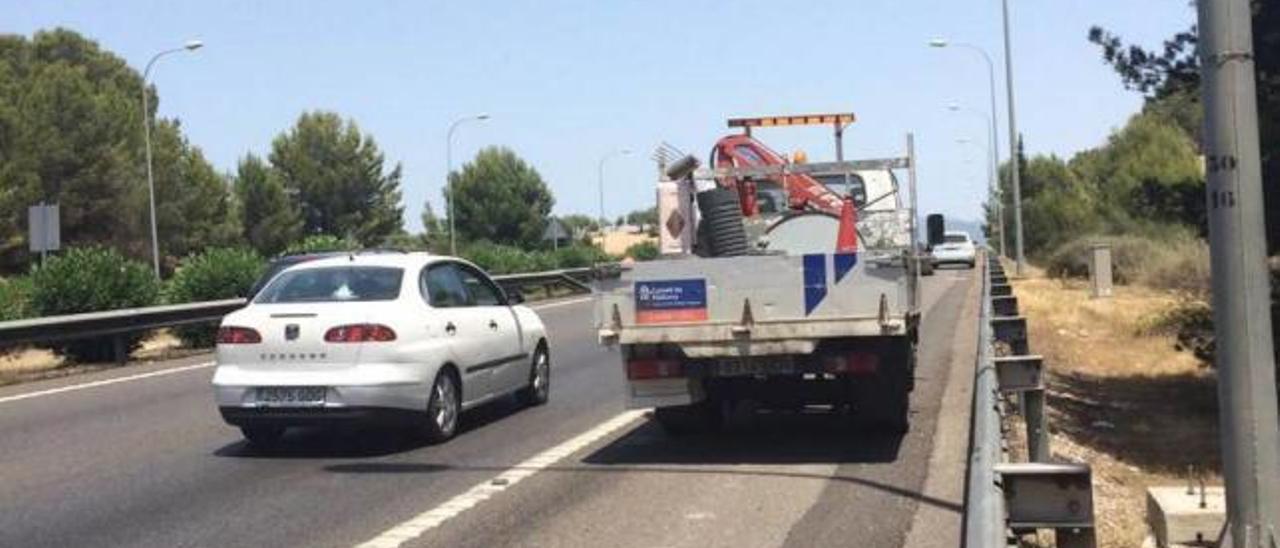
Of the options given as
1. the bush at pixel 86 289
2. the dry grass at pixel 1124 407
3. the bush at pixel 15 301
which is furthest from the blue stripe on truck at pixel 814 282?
the bush at pixel 15 301

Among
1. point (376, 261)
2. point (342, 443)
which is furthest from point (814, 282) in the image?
point (342, 443)

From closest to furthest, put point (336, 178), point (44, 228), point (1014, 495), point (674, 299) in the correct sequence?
point (1014, 495) < point (674, 299) < point (44, 228) < point (336, 178)

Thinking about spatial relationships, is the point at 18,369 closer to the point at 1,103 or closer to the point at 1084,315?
the point at 1084,315

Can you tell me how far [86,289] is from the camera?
21328mm

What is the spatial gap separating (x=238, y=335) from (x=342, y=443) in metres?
1.28

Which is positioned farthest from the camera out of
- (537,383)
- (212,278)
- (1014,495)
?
(212,278)

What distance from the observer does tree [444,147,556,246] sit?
97875 millimetres

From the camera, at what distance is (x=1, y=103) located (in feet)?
194

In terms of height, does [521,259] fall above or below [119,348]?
above

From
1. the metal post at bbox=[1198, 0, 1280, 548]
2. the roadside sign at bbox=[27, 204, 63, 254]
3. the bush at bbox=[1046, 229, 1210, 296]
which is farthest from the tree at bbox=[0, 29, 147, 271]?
the metal post at bbox=[1198, 0, 1280, 548]

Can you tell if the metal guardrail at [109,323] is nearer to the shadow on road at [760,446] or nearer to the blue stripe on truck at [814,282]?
the shadow on road at [760,446]

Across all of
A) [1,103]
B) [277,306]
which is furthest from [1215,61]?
[1,103]

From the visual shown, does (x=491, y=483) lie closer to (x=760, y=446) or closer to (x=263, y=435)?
(x=760, y=446)

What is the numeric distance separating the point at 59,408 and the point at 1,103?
167 ft
